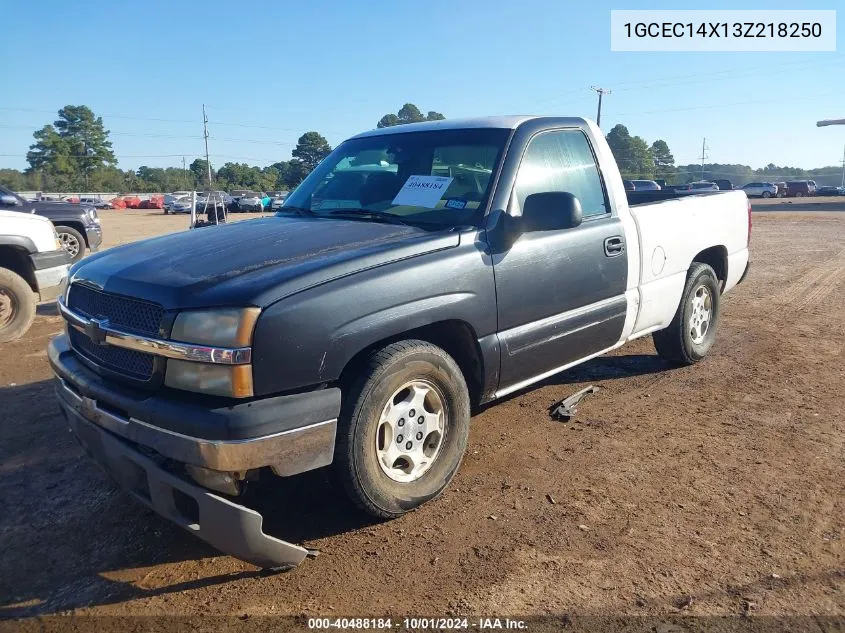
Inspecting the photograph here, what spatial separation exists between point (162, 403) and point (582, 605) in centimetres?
181

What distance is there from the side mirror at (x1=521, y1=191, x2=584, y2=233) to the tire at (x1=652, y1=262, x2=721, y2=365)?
211 centimetres

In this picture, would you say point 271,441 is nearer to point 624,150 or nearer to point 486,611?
point 486,611

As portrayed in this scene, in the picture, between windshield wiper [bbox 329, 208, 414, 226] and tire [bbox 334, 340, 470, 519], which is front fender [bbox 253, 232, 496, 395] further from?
windshield wiper [bbox 329, 208, 414, 226]

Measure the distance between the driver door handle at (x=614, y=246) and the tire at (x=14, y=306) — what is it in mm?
5757

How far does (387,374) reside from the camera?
9.50 feet

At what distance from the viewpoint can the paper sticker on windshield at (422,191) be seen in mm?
3733

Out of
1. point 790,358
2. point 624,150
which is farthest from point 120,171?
point 790,358

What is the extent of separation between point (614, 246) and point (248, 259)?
2.34 m

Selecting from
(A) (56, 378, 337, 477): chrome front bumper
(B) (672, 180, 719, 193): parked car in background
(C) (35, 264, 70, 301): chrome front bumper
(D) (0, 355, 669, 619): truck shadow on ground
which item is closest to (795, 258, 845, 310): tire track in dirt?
(B) (672, 180, 719, 193): parked car in background

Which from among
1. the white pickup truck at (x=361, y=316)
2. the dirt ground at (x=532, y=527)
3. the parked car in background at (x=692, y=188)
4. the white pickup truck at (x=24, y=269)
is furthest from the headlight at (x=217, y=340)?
the parked car in background at (x=692, y=188)

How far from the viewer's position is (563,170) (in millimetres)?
4125

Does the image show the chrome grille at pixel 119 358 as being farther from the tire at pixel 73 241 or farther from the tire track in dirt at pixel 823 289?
the tire at pixel 73 241

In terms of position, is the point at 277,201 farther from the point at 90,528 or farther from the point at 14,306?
the point at 90,528

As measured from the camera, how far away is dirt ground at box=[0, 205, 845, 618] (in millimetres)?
2627
